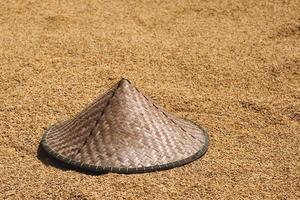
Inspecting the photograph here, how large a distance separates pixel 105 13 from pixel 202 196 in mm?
4817

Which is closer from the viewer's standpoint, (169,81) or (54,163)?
(54,163)

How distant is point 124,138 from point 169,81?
1904mm

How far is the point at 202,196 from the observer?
4.71 m

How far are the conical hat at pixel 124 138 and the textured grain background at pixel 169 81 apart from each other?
0.13 metres

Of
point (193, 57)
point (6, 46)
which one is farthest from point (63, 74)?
point (193, 57)

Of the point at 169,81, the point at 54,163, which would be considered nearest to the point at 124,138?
the point at 54,163

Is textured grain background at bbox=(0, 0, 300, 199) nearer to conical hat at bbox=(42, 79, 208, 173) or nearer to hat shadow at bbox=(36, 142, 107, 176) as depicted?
hat shadow at bbox=(36, 142, 107, 176)

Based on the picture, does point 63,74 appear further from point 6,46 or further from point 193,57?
point 193,57

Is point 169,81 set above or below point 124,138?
below

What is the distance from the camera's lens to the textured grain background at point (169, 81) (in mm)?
4875

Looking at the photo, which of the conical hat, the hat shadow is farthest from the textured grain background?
the conical hat

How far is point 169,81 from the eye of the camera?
694 cm

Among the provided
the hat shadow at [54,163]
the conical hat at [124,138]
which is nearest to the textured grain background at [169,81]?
the hat shadow at [54,163]

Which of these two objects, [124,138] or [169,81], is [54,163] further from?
[169,81]
